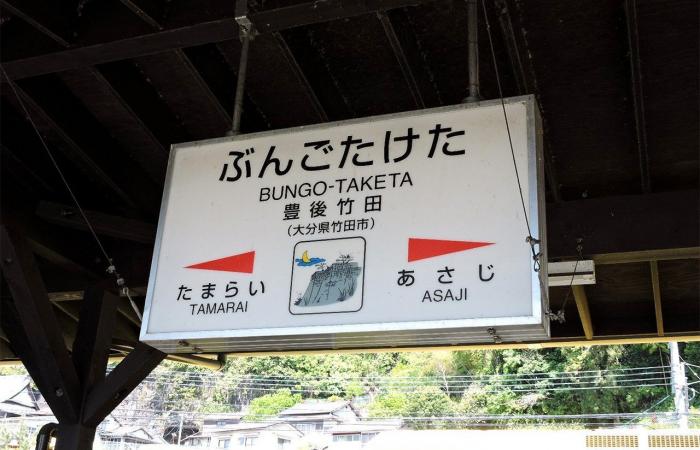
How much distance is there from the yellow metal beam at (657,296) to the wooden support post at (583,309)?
18.9 inches

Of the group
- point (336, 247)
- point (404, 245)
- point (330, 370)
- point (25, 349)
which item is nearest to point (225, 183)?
point (336, 247)

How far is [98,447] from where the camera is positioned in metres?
29.6

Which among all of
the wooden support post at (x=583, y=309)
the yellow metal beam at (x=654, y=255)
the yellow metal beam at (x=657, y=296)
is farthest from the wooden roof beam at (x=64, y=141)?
the yellow metal beam at (x=657, y=296)

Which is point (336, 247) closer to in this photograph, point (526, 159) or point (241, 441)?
point (526, 159)

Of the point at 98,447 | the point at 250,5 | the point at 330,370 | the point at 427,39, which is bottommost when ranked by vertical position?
the point at 98,447

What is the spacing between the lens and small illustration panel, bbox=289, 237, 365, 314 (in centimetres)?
252

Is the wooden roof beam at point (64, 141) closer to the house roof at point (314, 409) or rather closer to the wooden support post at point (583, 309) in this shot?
the wooden support post at point (583, 309)

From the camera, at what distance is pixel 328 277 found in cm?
258

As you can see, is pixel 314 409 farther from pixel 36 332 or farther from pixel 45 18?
pixel 45 18

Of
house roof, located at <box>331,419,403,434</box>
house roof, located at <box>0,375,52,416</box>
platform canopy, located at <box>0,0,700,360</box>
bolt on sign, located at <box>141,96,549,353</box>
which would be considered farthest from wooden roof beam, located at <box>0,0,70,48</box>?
house roof, located at <box>0,375,52,416</box>

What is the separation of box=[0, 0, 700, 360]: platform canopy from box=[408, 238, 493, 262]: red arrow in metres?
0.98

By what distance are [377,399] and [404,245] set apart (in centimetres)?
3218

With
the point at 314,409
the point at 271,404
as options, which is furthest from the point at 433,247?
the point at 271,404

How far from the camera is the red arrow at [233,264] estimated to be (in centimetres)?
276
